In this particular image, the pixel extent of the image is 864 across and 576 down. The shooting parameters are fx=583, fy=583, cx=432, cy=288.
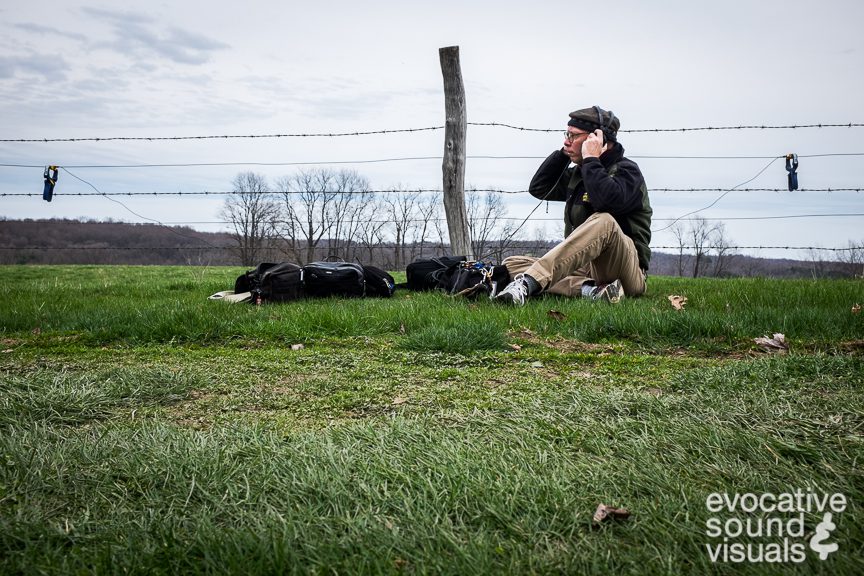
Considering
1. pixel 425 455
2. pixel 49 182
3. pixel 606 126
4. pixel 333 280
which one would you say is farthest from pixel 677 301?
pixel 49 182

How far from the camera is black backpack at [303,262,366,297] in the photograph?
602cm

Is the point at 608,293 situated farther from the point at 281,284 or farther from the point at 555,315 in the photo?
the point at 281,284

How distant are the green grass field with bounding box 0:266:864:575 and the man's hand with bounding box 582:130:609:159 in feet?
7.44

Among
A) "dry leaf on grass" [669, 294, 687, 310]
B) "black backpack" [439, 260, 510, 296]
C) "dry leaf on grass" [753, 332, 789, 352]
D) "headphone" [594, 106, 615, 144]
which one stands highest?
"headphone" [594, 106, 615, 144]

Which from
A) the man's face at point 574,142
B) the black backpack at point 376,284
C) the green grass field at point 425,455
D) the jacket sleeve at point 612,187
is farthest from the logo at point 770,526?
the black backpack at point 376,284

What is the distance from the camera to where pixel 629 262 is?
5395mm

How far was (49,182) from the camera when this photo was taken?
9.63m

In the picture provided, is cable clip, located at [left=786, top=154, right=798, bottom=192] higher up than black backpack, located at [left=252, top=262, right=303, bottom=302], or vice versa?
cable clip, located at [left=786, top=154, right=798, bottom=192]

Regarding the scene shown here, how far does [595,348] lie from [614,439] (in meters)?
1.84

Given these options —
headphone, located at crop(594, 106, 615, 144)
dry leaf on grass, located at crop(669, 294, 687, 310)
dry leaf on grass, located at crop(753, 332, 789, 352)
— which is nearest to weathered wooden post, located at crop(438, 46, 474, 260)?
headphone, located at crop(594, 106, 615, 144)

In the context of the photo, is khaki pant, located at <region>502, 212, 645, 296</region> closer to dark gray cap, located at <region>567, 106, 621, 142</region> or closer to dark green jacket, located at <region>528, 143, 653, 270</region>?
dark green jacket, located at <region>528, 143, 653, 270</region>

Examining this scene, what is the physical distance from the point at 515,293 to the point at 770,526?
3733 millimetres

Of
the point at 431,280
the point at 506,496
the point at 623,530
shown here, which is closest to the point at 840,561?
the point at 623,530

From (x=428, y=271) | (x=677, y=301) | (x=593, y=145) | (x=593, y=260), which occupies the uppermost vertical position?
(x=593, y=145)
